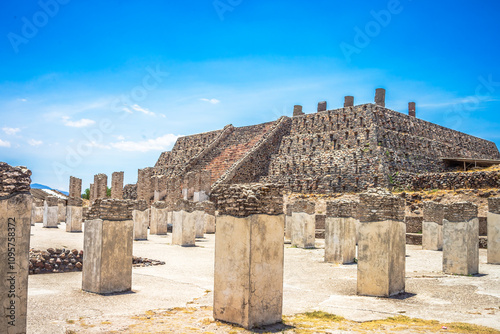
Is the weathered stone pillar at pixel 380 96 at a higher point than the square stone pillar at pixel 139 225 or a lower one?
higher

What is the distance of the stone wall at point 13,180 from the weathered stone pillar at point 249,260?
9.73ft

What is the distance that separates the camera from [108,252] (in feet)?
30.4

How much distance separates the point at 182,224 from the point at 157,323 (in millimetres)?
12777

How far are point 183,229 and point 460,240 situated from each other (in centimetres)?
1133

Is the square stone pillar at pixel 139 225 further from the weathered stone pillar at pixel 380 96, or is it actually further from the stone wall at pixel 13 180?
the weathered stone pillar at pixel 380 96

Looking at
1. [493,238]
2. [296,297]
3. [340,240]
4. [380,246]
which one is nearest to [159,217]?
[340,240]

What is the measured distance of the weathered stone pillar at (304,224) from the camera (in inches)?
762

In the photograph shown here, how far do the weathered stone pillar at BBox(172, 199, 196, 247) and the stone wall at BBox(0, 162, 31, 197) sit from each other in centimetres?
1427

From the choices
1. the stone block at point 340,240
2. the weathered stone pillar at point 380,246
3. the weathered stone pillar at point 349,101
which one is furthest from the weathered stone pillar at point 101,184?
the weathered stone pillar at point 380,246

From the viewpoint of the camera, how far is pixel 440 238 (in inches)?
749

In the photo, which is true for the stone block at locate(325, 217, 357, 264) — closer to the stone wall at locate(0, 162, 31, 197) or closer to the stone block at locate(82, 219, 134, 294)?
the stone block at locate(82, 219, 134, 294)

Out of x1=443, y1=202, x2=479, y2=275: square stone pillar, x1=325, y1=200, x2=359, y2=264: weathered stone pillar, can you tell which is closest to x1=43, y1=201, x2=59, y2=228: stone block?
x1=325, y1=200, x2=359, y2=264: weathered stone pillar

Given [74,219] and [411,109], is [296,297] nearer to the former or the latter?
[74,219]

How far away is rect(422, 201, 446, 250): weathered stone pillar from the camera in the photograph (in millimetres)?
Result: 18922
